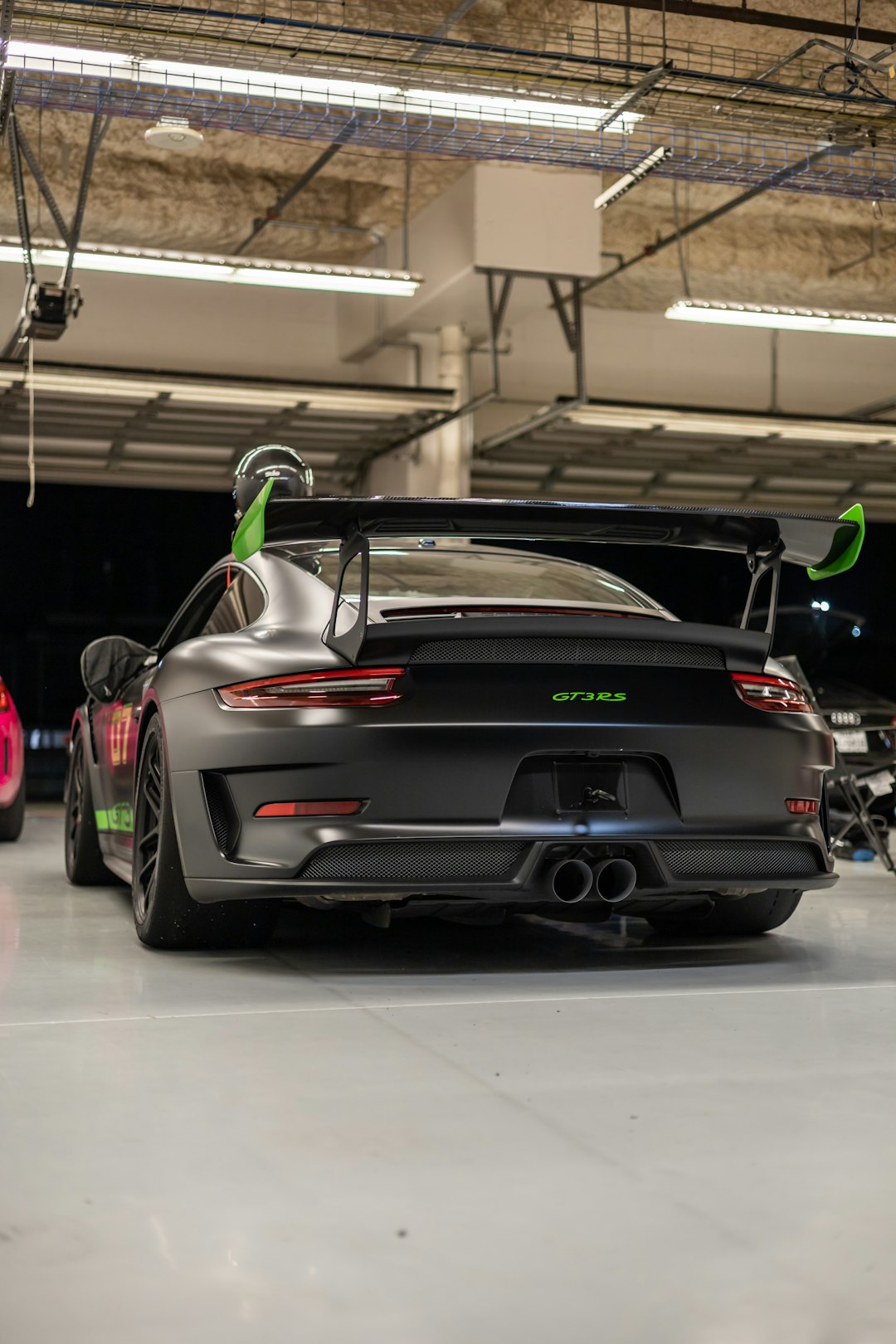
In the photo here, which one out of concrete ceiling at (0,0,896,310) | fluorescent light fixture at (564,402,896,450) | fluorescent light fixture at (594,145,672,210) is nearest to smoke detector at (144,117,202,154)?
concrete ceiling at (0,0,896,310)

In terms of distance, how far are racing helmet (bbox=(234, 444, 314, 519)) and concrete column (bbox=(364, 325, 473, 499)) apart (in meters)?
6.64

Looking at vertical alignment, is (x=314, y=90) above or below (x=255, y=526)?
above

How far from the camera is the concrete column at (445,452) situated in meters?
13.7

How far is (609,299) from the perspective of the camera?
1502cm

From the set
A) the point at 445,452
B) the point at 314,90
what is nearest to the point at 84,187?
the point at 314,90

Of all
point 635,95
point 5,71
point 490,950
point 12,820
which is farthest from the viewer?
point 12,820

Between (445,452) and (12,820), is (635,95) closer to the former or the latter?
(12,820)

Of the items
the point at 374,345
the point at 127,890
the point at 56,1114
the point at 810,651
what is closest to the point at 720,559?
the point at 374,345

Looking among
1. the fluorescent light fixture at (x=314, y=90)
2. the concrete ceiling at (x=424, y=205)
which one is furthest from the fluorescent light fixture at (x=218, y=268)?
the fluorescent light fixture at (x=314, y=90)

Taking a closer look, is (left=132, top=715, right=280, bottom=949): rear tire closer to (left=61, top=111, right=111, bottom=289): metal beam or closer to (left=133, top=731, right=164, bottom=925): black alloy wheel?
(left=133, top=731, right=164, bottom=925): black alloy wheel

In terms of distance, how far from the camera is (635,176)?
8.95 meters

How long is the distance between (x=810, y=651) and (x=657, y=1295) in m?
6.11

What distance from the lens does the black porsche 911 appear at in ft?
11.3

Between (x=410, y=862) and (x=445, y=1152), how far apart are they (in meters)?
1.34
